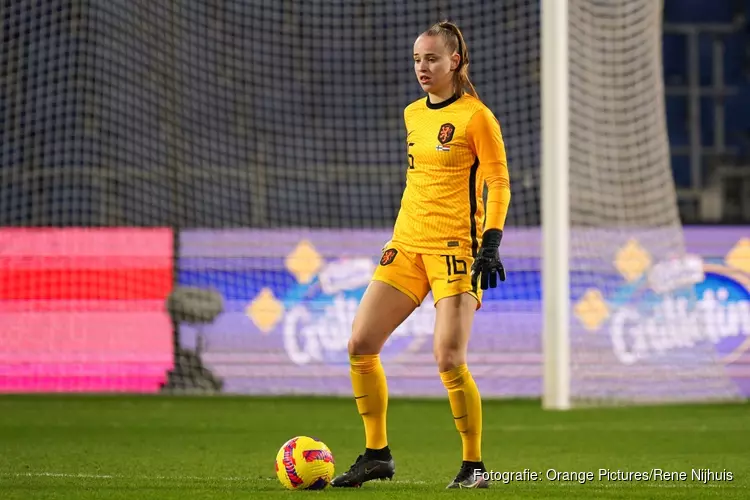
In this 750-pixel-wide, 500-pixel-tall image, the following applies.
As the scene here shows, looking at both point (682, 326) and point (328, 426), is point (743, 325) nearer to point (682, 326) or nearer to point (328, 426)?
point (682, 326)

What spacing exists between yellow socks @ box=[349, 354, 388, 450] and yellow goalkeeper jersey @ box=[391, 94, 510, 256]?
1.72 feet

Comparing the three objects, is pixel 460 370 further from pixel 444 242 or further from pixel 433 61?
pixel 433 61

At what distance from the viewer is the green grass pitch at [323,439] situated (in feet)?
18.2

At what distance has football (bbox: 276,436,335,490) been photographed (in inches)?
213

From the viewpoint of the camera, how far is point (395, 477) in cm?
614

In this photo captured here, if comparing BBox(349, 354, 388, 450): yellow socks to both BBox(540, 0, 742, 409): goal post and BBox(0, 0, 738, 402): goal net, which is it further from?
BBox(540, 0, 742, 409): goal post

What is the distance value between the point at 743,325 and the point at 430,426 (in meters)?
3.76

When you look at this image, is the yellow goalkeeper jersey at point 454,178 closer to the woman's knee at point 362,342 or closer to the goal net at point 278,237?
the woman's knee at point 362,342

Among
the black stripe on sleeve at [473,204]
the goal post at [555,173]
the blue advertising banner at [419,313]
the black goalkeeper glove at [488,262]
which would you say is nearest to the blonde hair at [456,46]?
the black stripe on sleeve at [473,204]

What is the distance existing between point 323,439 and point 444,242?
3.06 meters

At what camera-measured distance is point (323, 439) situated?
8.31 metres

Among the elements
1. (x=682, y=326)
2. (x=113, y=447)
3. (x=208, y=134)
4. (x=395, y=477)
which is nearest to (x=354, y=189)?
(x=208, y=134)

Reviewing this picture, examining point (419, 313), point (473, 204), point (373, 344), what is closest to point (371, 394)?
point (373, 344)

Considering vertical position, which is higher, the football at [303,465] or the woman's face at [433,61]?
the woman's face at [433,61]
